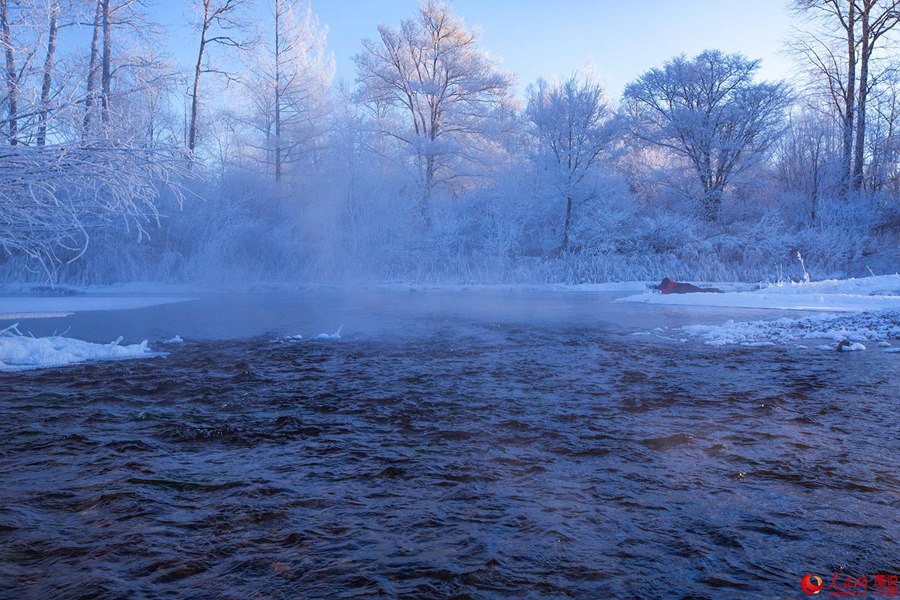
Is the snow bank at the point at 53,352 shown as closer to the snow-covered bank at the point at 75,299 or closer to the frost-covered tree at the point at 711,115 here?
the snow-covered bank at the point at 75,299

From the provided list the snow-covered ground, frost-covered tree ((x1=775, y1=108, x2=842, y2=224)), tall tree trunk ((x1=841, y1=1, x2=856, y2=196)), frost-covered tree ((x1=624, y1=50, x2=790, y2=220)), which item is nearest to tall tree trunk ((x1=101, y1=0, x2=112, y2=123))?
the snow-covered ground

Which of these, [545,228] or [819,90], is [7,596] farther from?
[819,90]

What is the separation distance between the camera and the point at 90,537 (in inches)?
99.6

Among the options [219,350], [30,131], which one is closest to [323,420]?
[219,350]

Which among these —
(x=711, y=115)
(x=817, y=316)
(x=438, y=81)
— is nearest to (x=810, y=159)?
(x=711, y=115)

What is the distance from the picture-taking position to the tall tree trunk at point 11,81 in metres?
5.95

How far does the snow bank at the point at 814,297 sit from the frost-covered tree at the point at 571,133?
32.2 feet

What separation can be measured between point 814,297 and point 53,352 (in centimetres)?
1362

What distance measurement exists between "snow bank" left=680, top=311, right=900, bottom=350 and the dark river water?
4.06ft

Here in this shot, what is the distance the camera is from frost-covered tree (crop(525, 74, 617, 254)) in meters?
23.0

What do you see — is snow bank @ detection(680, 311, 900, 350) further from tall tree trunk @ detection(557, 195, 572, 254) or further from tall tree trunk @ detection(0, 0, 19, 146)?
tall tree trunk @ detection(557, 195, 572, 254)

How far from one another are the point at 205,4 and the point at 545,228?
15.2 meters

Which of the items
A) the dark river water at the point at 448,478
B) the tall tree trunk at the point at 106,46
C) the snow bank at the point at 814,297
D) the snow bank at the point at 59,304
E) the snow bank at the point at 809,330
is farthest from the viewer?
the tall tree trunk at the point at 106,46

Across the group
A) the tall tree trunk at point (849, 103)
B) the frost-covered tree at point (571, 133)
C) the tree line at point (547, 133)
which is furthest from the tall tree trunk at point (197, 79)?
the tall tree trunk at point (849, 103)
